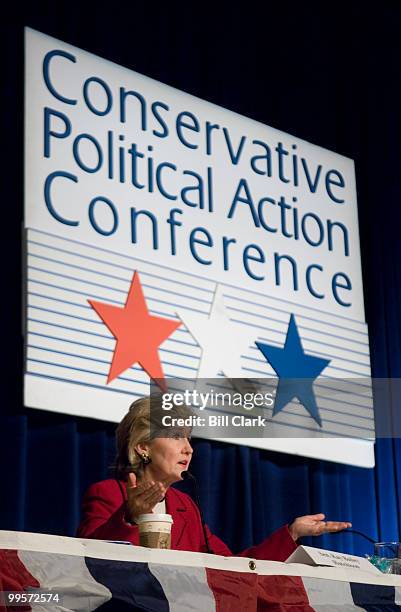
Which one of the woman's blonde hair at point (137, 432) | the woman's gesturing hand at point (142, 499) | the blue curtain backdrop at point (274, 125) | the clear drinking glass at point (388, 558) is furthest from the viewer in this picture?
the blue curtain backdrop at point (274, 125)

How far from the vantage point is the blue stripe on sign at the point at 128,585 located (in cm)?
172

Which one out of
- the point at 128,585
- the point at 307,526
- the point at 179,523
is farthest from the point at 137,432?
the point at 128,585

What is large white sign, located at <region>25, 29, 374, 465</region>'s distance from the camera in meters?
2.96

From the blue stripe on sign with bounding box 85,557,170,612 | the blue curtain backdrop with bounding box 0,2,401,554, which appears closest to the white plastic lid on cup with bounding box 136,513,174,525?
the blue stripe on sign with bounding box 85,557,170,612

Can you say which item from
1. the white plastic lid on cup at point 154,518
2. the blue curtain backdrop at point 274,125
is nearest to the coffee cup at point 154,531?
the white plastic lid on cup at point 154,518

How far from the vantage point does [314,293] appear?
3.59m

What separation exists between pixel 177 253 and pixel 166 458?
88 cm

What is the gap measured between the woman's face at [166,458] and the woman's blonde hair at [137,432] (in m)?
0.02

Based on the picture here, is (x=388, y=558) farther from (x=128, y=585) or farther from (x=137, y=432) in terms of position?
(x=128, y=585)

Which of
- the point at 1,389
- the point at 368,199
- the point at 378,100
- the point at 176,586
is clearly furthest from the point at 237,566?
the point at 378,100

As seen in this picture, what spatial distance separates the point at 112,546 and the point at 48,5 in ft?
6.40

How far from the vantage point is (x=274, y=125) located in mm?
3795

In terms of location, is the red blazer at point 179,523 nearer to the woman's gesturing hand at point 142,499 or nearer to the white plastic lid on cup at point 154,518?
the woman's gesturing hand at point 142,499

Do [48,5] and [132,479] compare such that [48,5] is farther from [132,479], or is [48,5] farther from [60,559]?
[60,559]
